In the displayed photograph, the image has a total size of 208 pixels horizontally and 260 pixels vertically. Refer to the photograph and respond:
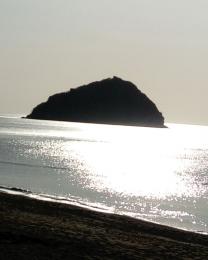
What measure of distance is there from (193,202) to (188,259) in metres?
39.2

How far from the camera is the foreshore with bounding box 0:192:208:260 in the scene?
18391mm

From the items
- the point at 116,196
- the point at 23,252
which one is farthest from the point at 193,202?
the point at 23,252

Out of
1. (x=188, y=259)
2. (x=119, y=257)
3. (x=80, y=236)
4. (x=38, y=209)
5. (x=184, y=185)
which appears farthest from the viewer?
(x=184, y=185)

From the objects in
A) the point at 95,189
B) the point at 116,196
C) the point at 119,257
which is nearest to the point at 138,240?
the point at 119,257

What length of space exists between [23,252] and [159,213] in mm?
30198

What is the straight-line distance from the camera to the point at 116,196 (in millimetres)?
57438

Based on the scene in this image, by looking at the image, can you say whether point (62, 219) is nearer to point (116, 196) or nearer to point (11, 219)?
point (11, 219)

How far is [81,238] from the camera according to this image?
21875mm

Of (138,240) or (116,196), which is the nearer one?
(138,240)

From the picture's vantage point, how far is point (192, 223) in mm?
42625

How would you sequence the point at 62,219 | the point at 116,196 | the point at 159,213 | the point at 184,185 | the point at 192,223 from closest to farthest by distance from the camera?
the point at 62,219 → the point at 192,223 → the point at 159,213 → the point at 116,196 → the point at 184,185

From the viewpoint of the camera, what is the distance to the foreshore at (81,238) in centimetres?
1839

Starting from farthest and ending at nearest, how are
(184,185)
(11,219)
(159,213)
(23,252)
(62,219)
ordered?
(184,185) < (159,213) < (62,219) < (11,219) < (23,252)

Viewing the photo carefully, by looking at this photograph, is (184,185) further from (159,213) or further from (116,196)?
(159,213)
